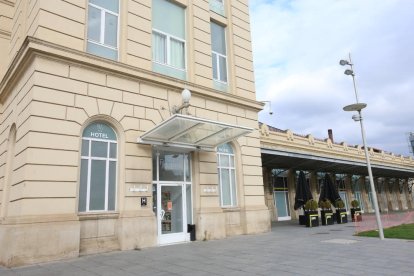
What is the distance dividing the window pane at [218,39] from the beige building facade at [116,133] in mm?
102

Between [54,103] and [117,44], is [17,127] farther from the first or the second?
[117,44]

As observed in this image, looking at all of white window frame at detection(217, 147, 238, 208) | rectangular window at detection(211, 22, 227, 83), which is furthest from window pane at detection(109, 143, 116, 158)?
rectangular window at detection(211, 22, 227, 83)

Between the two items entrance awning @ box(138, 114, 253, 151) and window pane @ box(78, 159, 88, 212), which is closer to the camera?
Result: window pane @ box(78, 159, 88, 212)

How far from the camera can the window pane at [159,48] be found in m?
13.5

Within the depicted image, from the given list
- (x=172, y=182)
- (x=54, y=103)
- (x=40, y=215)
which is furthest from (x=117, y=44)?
(x=40, y=215)

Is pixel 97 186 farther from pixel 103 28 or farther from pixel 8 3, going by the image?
pixel 8 3

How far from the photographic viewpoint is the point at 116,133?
38.2ft

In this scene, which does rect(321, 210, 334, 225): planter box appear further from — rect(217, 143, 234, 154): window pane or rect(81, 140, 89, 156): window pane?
rect(81, 140, 89, 156): window pane

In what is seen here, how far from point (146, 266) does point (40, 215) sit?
3.30m

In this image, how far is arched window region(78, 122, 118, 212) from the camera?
34.7 feet

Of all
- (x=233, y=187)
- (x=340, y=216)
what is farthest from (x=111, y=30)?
(x=340, y=216)

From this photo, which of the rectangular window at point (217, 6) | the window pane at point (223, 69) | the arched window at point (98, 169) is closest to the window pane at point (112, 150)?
the arched window at point (98, 169)

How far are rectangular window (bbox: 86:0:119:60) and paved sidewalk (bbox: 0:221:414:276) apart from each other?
662 centimetres

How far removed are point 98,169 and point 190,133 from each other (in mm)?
3292
